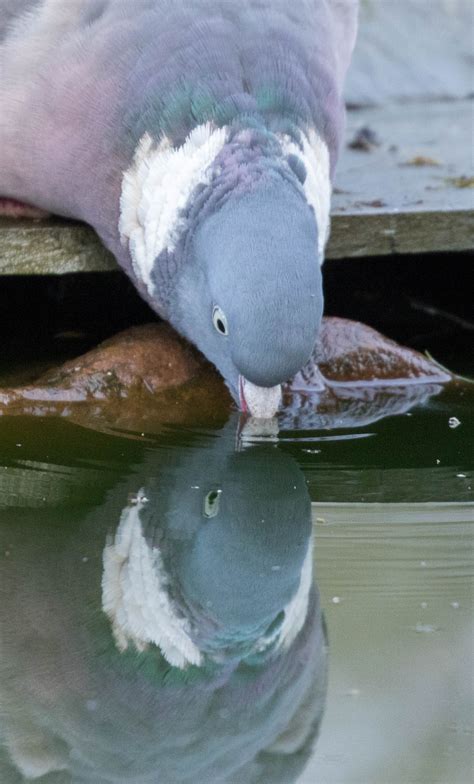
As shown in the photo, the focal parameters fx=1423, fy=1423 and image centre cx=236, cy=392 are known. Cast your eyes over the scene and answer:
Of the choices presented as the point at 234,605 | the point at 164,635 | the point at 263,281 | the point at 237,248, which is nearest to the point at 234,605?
the point at 234,605

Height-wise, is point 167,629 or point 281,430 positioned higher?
point 167,629

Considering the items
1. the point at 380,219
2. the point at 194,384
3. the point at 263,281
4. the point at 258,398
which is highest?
the point at 263,281

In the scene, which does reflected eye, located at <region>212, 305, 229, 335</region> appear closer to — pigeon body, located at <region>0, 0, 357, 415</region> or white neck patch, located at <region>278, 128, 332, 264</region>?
pigeon body, located at <region>0, 0, 357, 415</region>

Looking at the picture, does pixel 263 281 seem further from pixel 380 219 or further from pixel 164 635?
pixel 380 219

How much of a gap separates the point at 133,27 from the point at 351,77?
3814 millimetres

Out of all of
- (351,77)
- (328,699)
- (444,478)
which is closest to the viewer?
(328,699)

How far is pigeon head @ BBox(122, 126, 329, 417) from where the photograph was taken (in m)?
4.37

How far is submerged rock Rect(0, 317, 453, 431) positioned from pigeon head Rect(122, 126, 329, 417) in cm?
28

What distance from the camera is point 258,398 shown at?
475 cm

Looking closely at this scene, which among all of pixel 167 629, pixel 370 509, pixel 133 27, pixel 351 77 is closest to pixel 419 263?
pixel 351 77

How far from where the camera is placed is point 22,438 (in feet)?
15.9

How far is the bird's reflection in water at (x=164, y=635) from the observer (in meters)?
3.13

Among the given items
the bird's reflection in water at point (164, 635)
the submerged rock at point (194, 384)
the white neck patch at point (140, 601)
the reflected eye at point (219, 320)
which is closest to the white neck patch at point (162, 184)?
the reflected eye at point (219, 320)

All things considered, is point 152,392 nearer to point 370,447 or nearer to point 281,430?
point 281,430
